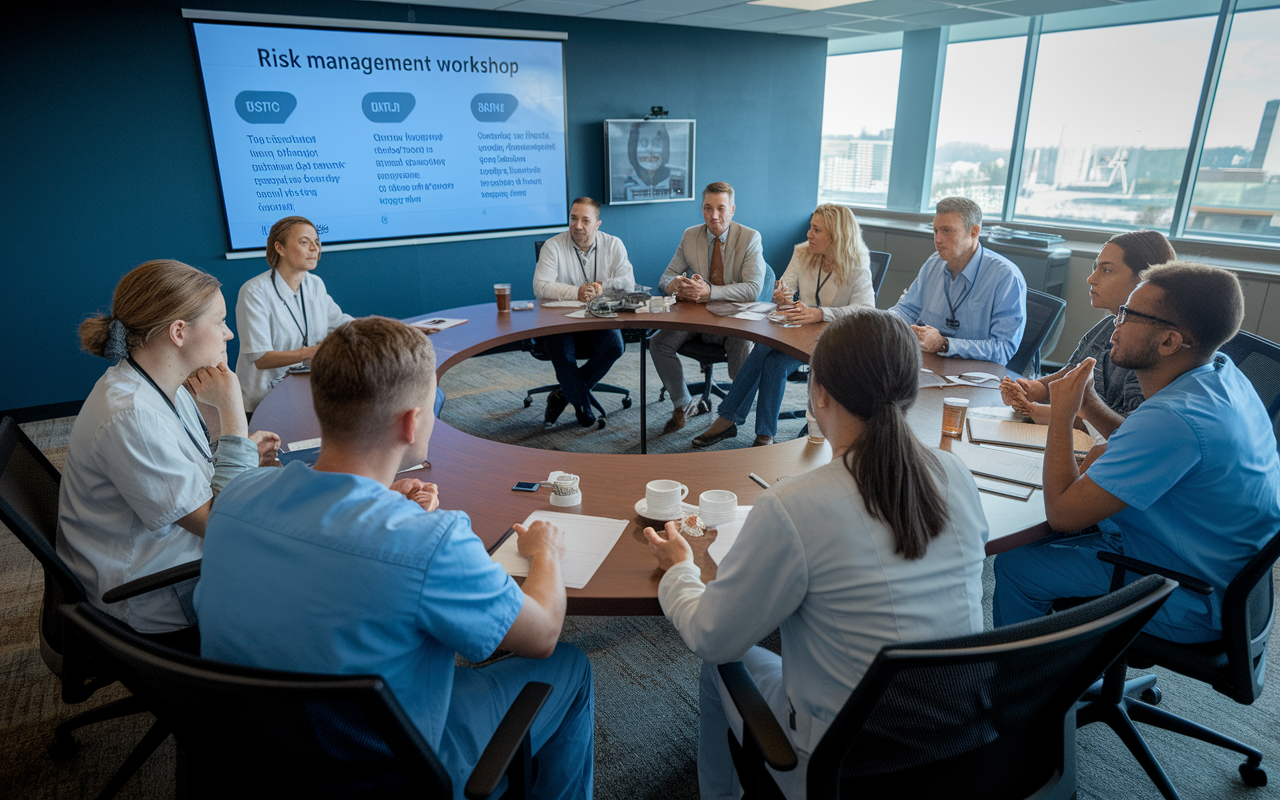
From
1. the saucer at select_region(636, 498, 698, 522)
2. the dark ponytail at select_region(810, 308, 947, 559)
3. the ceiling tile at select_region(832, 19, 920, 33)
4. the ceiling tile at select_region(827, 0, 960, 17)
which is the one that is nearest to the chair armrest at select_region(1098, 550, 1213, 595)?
the dark ponytail at select_region(810, 308, 947, 559)

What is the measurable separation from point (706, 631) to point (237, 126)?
495 centimetres

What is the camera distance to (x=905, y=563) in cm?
113

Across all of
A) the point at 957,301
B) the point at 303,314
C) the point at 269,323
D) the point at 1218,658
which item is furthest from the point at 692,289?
the point at 1218,658

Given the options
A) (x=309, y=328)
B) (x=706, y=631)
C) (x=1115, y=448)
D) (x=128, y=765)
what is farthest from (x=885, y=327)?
(x=309, y=328)

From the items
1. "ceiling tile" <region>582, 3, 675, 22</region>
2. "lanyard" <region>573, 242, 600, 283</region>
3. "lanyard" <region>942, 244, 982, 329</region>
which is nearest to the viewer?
"lanyard" <region>942, 244, 982, 329</region>

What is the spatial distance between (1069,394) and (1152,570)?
450mm

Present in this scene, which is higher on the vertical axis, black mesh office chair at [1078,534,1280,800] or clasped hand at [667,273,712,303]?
clasped hand at [667,273,712,303]

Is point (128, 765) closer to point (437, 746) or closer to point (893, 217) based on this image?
point (437, 746)

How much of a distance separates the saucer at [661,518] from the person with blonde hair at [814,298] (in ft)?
7.23

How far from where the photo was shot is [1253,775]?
6.20 ft

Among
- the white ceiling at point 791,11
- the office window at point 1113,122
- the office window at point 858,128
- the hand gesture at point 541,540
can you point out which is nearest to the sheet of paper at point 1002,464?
the hand gesture at point 541,540

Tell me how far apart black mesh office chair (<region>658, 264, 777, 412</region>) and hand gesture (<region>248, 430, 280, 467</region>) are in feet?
8.94

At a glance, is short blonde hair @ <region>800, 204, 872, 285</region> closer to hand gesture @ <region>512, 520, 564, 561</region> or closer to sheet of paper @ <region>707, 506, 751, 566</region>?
sheet of paper @ <region>707, 506, 751, 566</region>

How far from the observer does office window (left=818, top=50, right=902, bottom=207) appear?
25.0ft
